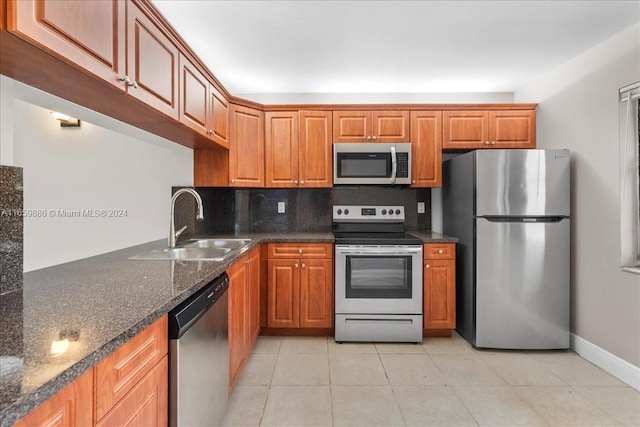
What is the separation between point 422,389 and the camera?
2156 mm

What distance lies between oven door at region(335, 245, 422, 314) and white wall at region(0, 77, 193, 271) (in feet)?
5.01

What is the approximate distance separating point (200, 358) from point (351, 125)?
245 cm

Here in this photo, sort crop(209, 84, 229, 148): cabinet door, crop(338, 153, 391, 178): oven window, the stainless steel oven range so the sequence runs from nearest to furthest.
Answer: crop(209, 84, 229, 148): cabinet door
the stainless steel oven range
crop(338, 153, 391, 178): oven window

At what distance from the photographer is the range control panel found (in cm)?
345

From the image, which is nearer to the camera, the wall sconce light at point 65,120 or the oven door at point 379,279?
the wall sconce light at point 65,120

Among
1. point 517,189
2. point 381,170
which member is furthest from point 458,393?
point 381,170

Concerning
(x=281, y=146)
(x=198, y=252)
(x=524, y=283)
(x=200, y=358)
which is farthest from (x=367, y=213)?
(x=200, y=358)

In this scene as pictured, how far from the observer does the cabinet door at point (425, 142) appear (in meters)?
3.16

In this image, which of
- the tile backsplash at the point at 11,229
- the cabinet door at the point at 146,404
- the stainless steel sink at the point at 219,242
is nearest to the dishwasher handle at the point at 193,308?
the cabinet door at the point at 146,404

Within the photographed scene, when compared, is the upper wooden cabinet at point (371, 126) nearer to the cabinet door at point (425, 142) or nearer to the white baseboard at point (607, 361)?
the cabinet door at point (425, 142)

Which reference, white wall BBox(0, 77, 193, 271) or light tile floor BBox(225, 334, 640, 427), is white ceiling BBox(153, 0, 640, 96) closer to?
white wall BBox(0, 77, 193, 271)

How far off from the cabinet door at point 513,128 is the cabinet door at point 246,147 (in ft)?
7.31

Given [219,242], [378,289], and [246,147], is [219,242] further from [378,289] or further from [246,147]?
[378,289]

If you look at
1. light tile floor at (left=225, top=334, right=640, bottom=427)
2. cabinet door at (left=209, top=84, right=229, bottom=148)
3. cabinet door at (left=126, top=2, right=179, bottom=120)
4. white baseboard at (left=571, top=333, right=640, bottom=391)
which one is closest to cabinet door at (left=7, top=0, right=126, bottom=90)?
cabinet door at (left=126, top=2, right=179, bottom=120)
